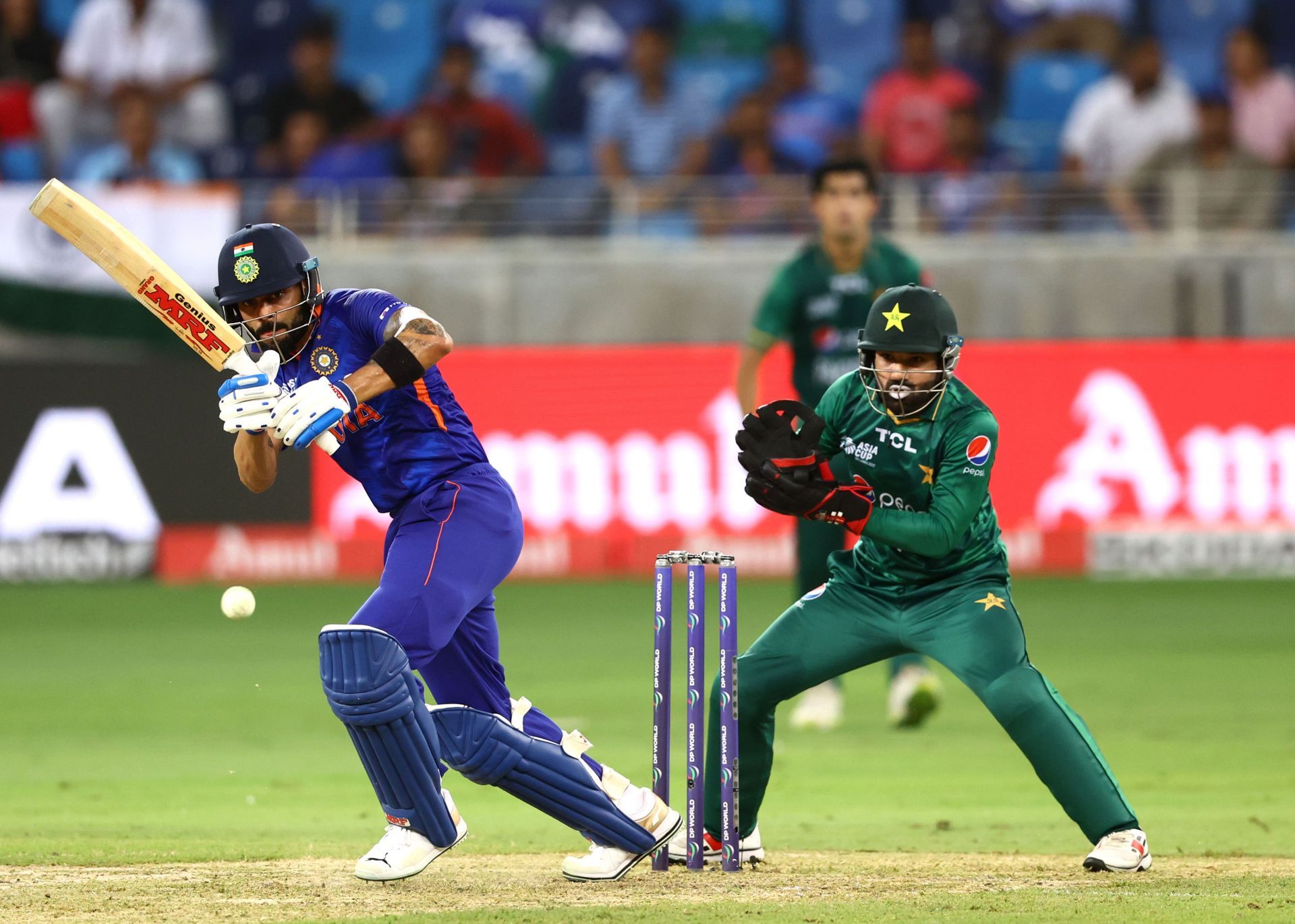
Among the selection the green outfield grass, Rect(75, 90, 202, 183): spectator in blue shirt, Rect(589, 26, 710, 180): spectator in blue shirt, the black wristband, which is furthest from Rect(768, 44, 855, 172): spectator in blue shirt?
the black wristband

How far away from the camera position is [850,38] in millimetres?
17812

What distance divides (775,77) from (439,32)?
3158 millimetres

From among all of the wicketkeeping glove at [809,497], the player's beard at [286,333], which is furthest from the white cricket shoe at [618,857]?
the player's beard at [286,333]

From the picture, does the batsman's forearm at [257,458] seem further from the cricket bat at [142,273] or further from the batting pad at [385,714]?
the batting pad at [385,714]

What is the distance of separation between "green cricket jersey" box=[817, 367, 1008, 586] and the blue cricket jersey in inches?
44.5

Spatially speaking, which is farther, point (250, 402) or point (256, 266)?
point (256, 266)

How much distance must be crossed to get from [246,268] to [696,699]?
1.74m

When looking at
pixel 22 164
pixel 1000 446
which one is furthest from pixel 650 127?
pixel 22 164

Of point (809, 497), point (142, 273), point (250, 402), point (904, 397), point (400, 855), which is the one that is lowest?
point (400, 855)

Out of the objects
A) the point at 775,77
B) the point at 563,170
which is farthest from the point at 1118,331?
the point at 563,170

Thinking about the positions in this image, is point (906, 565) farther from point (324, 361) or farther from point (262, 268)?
point (262, 268)

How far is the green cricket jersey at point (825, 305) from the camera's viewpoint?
876 centimetres

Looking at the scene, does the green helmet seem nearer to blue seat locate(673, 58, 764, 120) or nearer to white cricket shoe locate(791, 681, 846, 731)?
white cricket shoe locate(791, 681, 846, 731)

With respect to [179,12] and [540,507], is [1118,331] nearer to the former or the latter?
[540,507]
